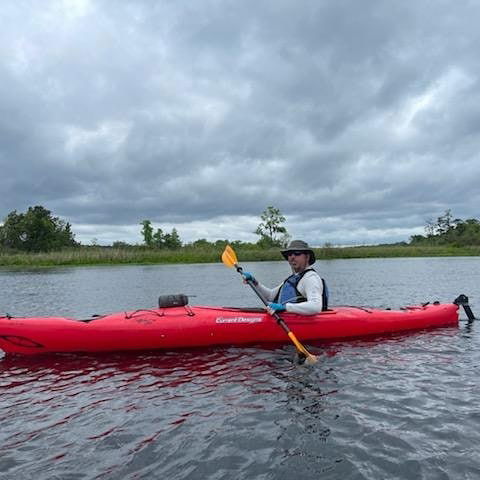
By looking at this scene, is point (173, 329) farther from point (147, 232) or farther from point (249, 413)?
point (147, 232)

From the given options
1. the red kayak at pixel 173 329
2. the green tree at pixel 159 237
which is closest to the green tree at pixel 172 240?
the green tree at pixel 159 237

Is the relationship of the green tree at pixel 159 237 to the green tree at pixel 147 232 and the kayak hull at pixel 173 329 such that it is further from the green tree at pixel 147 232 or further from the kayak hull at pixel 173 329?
the kayak hull at pixel 173 329

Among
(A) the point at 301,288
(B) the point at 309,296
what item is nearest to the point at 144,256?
(A) the point at 301,288

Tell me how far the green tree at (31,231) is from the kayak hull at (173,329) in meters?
60.8

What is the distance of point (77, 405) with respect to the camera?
5480 millimetres

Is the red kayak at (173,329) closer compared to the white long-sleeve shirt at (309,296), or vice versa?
the red kayak at (173,329)

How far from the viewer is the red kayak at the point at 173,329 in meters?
7.67

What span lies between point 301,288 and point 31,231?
62.8 metres

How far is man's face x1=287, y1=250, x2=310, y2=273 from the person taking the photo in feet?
27.2

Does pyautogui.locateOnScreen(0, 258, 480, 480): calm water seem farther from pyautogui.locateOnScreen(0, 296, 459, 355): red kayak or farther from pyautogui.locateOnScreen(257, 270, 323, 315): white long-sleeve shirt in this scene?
pyautogui.locateOnScreen(257, 270, 323, 315): white long-sleeve shirt

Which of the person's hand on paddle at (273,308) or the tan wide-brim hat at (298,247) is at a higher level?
the tan wide-brim hat at (298,247)

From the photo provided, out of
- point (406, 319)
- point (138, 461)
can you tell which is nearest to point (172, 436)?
point (138, 461)

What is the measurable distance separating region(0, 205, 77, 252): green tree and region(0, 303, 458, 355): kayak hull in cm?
6076

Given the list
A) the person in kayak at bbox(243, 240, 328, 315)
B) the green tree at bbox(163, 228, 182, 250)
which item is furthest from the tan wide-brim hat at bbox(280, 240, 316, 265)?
the green tree at bbox(163, 228, 182, 250)
